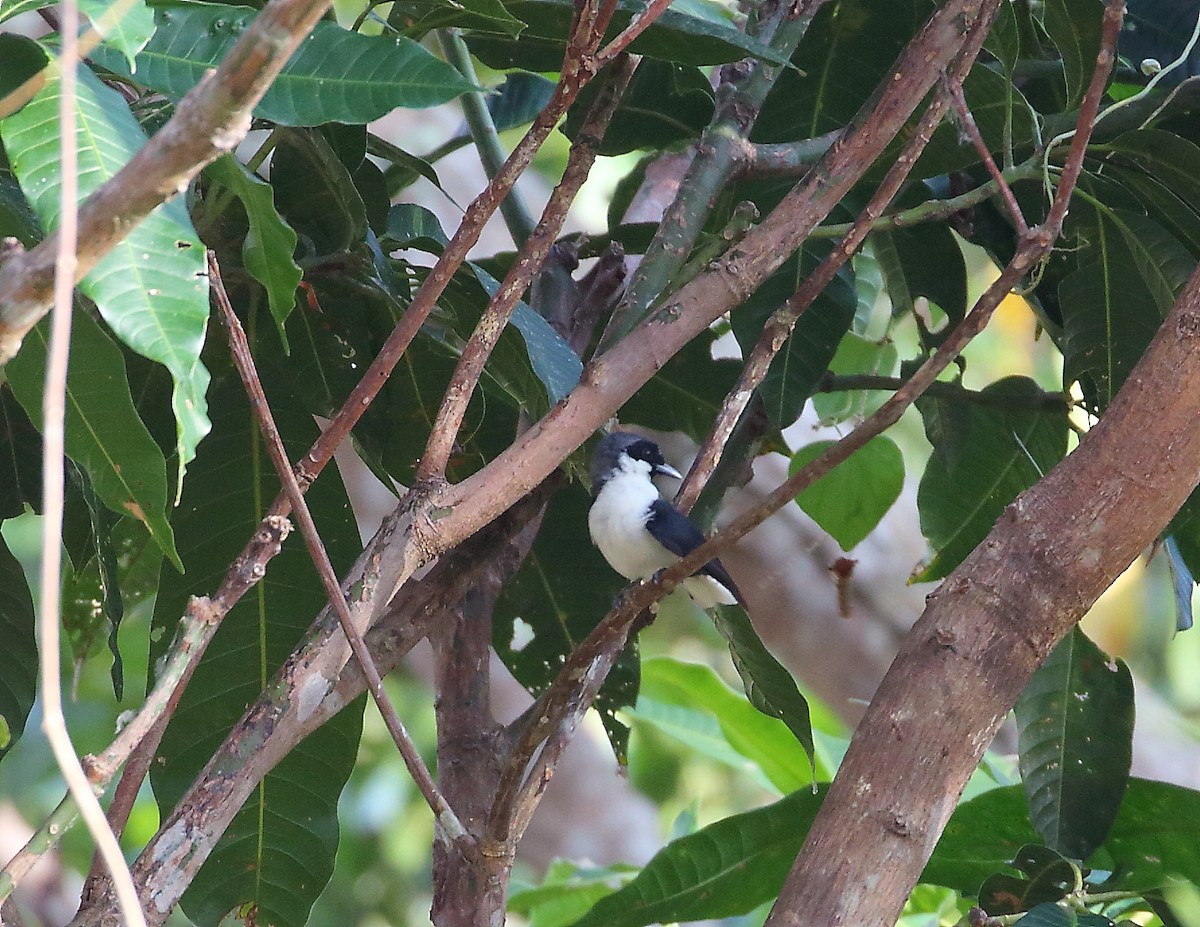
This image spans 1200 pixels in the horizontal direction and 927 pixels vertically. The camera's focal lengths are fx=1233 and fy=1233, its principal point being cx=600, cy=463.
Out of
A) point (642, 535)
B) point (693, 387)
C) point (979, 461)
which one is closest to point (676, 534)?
point (642, 535)

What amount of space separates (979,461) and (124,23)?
1.29 m

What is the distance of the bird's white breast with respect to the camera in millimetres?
1599

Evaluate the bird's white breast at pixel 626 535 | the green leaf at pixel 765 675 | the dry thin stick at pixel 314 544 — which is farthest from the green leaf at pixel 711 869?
the dry thin stick at pixel 314 544

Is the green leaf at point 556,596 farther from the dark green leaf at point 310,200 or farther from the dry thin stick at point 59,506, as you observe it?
the dry thin stick at point 59,506

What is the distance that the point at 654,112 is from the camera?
167cm

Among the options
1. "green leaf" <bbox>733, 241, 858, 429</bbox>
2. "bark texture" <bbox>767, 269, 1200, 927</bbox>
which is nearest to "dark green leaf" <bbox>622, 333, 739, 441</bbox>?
"green leaf" <bbox>733, 241, 858, 429</bbox>

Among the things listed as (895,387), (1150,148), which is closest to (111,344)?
(895,387)

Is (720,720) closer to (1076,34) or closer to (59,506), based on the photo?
(1076,34)

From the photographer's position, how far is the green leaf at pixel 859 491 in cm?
175

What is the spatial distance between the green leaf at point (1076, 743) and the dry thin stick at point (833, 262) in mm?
501

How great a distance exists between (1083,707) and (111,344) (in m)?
1.11

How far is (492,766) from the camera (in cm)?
139

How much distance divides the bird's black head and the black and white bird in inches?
0.5

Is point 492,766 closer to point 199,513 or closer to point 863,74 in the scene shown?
point 199,513
